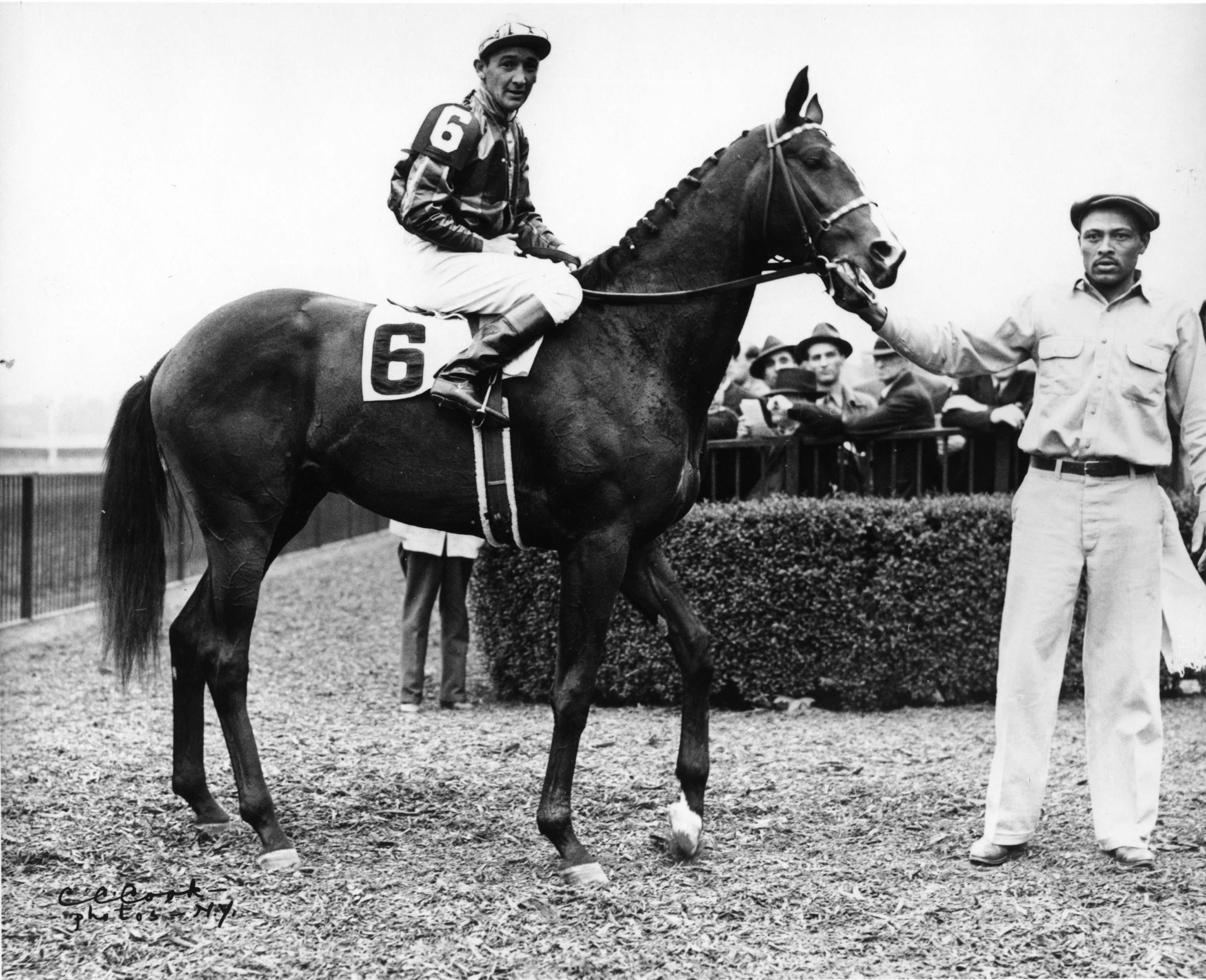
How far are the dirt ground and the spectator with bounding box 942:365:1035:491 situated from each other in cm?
163

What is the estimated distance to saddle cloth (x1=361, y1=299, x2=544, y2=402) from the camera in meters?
4.21

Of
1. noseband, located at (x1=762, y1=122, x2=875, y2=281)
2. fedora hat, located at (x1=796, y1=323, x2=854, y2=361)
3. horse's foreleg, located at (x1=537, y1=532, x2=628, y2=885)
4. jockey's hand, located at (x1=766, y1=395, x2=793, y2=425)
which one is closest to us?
noseband, located at (x1=762, y1=122, x2=875, y2=281)

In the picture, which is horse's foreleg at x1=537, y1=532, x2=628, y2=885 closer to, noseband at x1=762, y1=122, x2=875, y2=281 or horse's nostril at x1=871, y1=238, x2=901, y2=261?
noseband at x1=762, y1=122, x2=875, y2=281

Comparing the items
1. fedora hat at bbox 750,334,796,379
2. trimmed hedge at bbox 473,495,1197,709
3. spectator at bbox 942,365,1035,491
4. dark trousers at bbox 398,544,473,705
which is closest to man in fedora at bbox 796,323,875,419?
fedora hat at bbox 750,334,796,379

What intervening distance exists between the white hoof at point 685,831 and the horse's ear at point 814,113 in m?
2.48

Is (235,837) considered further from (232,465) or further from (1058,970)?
(1058,970)

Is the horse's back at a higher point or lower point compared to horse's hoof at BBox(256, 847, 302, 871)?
higher

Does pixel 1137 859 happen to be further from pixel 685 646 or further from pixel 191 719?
pixel 191 719

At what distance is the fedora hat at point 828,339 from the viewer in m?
7.86

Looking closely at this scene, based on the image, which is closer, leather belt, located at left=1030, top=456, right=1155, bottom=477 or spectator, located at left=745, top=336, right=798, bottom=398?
leather belt, located at left=1030, top=456, right=1155, bottom=477

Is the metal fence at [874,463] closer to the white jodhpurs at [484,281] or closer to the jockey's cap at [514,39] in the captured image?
the white jodhpurs at [484,281]

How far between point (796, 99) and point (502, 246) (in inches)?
46.9
